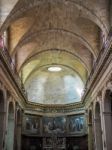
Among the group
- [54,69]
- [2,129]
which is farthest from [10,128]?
[54,69]

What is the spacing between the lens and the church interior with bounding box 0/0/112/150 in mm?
14750

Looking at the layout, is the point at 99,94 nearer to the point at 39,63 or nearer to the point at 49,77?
the point at 39,63

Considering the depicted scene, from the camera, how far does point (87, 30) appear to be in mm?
17875

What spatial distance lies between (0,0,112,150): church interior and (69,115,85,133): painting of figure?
0.09 metres

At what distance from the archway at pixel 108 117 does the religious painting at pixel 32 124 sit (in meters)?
11.3

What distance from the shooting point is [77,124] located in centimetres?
2530

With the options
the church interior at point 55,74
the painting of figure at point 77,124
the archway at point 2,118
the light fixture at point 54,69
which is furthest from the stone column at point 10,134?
the light fixture at point 54,69

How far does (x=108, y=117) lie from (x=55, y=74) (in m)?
13.7

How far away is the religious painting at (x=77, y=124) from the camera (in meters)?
24.9

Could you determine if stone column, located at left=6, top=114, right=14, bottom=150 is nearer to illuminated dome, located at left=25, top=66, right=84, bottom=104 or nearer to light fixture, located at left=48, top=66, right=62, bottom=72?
illuminated dome, located at left=25, top=66, right=84, bottom=104

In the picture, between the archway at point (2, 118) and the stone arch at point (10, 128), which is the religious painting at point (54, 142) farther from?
the archway at point (2, 118)

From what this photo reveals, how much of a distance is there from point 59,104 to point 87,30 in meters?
10.9

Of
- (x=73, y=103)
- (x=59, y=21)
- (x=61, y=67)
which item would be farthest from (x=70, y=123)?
(x=59, y=21)

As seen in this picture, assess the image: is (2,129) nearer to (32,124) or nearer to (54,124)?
(32,124)
